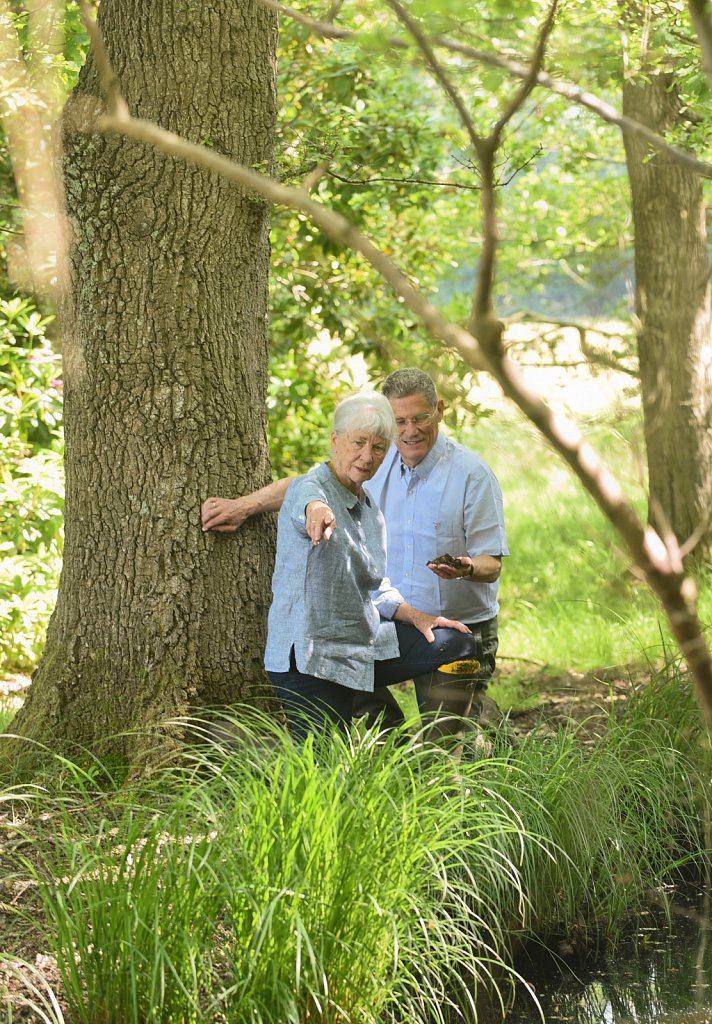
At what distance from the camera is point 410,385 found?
13.3ft

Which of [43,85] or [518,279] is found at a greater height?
[518,279]

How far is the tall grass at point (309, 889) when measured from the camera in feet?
8.58

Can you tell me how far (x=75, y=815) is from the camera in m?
3.68

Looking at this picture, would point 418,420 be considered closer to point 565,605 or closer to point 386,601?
point 386,601

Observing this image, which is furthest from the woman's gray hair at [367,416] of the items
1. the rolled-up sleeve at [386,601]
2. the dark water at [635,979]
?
the dark water at [635,979]

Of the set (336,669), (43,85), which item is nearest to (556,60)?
(336,669)

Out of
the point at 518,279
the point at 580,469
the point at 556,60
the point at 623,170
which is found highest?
the point at 623,170

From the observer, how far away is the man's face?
13.5 ft

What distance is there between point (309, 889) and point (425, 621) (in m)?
1.43

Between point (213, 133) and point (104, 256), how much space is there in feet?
2.00

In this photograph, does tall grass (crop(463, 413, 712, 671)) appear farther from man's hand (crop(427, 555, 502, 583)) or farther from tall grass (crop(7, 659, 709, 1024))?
tall grass (crop(7, 659, 709, 1024))

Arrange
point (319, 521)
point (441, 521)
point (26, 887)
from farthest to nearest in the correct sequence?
point (441, 521) < point (319, 521) < point (26, 887)

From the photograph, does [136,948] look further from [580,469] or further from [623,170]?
[623,170]

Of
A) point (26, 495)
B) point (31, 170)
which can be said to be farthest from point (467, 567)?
point (31, 170)
